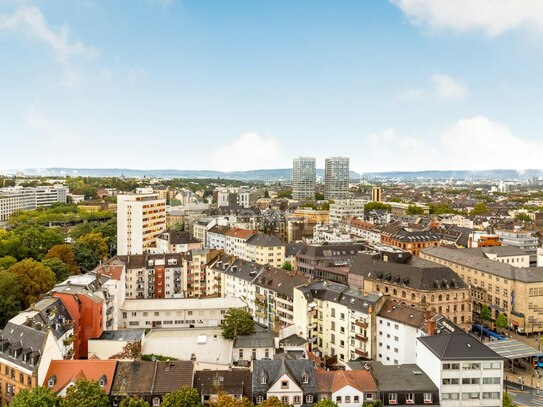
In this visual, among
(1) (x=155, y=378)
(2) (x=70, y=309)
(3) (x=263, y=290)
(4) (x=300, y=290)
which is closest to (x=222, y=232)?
(3) (x=263, y=290)

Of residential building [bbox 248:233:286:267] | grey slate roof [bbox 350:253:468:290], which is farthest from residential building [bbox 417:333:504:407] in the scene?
residential building [bbox 248:233:286:267]

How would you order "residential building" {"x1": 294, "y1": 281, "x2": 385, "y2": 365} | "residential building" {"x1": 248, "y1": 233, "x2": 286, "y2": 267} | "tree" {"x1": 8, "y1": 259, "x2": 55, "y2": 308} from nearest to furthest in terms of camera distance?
"residential building" {"x1": 294, "y1": 281, "x2": 385, "y2": 365}
"tree" {"x1": 8, "y1": 259, "x2": 55, "y2": 308}
"residential building" {"x1": 248, "y1": 233, "x2": 286, "y2": 267}

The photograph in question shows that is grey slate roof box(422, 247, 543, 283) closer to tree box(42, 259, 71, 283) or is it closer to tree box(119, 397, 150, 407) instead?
tree box(119, 397, 150, 407)

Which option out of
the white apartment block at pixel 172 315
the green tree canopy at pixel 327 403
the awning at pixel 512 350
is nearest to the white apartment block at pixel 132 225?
the white apartment block at pixel 172 315

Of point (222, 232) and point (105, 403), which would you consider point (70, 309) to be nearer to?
point (105, 403)

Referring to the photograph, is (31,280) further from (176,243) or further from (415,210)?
(415,210)

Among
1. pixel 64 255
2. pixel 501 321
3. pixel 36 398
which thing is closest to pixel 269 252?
pixel 64 255
